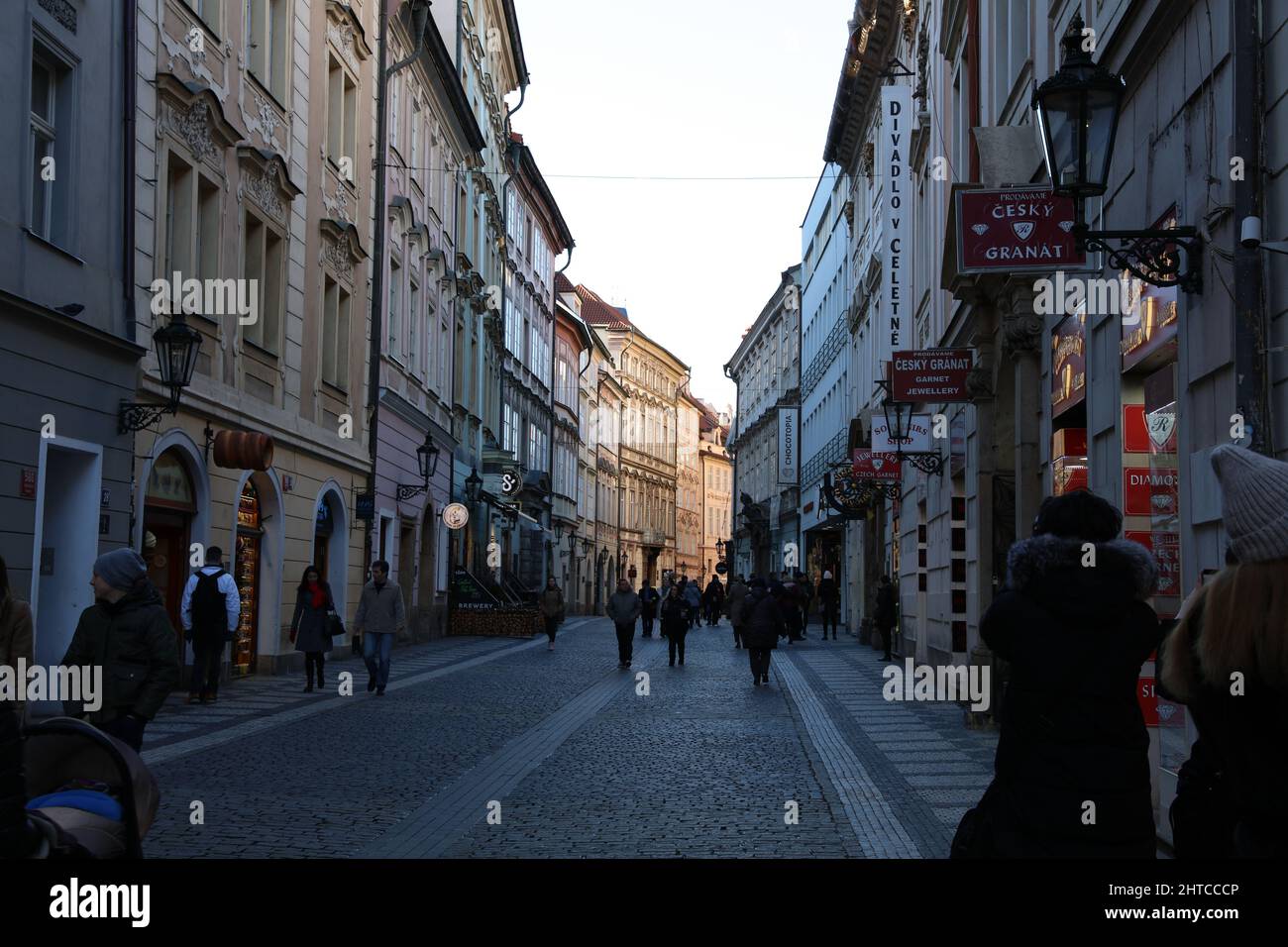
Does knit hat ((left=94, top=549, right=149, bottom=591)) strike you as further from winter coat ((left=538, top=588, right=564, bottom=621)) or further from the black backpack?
winter coat ((left=538, top=588, right=564, bottom=621))

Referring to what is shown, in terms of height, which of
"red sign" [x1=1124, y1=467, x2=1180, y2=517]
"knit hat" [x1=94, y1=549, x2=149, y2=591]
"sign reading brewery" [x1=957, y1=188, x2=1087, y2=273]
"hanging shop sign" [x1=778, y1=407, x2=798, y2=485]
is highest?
"hanging shop sign" [x1=778, y1=407, x2=798, y2=485]

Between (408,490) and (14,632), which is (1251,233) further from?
(408,490)

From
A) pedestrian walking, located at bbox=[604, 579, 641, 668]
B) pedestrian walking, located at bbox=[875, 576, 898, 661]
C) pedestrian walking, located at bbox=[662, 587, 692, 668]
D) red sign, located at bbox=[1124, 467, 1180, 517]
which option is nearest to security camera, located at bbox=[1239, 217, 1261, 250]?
red sign, located at bbox=[1124, 467, 1180, 517]

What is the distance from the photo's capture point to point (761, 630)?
72.6 ft

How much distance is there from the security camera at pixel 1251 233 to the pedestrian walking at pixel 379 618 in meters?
12.9

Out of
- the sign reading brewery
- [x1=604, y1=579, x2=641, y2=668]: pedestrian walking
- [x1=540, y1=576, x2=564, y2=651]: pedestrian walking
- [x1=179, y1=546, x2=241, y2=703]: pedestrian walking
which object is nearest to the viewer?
the sign reading brewery

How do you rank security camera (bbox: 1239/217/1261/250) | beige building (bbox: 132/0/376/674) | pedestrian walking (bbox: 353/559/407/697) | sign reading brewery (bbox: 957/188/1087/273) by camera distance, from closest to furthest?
security camera (bbox: 1239/217/1261/250), sign reading brewery (bbox: 957/188/1087/273), beige building (bbox: 132/0/376/674), pedestrian walking (bbox: 353/559/407/697)

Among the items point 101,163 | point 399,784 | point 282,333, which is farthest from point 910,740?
point 282,333

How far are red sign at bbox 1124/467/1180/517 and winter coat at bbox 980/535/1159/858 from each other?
18.9ft

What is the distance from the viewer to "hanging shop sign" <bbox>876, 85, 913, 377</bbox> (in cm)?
2972

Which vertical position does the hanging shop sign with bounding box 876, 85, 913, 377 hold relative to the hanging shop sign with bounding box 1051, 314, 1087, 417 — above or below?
above

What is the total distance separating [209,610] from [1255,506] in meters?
15.1

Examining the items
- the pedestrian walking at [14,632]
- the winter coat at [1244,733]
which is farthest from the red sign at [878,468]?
the winter coat at [1244,733]

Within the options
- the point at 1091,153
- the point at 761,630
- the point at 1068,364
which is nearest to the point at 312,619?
the point at 761,630
